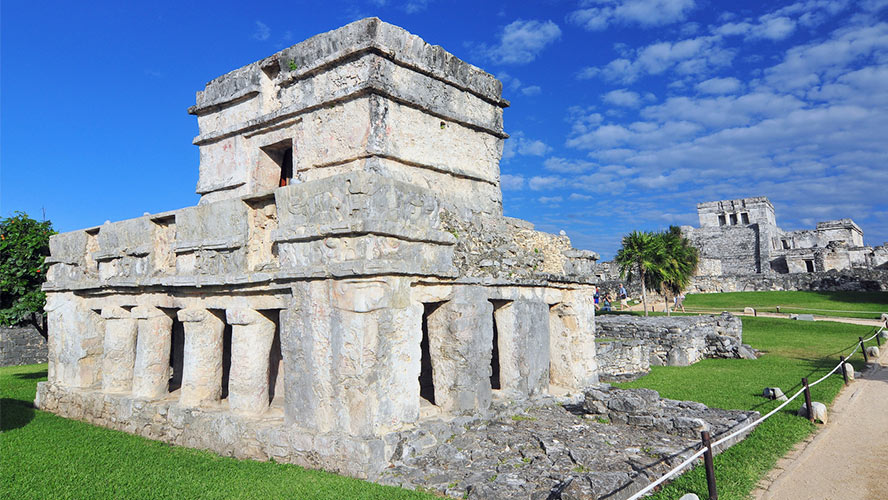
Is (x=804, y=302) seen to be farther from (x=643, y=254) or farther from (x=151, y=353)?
(x=151, y=353)

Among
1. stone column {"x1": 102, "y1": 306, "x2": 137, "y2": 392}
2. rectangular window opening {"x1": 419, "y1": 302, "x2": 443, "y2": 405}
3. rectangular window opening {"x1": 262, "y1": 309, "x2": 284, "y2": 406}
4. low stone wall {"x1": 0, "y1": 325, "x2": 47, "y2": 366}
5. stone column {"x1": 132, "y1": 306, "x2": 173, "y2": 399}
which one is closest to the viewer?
rectangular window opening {"x1": 419, "y1": 302, "x2": 443, "y2": 405}

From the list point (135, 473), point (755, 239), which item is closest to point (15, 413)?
point (135, 473)

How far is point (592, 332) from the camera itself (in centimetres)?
925

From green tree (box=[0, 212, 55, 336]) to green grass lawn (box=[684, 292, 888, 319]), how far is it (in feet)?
87.6

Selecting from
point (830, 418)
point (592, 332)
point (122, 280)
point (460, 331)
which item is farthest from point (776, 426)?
point (122, 280)

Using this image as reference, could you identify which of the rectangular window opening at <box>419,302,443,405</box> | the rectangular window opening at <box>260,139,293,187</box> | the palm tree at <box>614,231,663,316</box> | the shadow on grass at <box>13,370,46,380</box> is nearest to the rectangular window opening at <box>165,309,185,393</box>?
the rectangular window opening at <box>260,139,293,187</box>

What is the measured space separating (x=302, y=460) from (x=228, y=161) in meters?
6.43

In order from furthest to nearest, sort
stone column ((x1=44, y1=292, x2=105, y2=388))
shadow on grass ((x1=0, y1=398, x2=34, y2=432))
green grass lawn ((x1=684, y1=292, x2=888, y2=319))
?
green grass lawn ((x1=684, y1=292, x2=888, y2=319)), stone column ((x1=44, y1=292, x2=105, y2=388)), shadow on grass ((x1=0, y1=398, x2=34, y2=432))

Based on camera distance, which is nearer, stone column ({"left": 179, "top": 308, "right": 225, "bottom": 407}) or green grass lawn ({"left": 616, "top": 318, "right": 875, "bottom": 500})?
green grass lawn ({"left": 616, "top": 318, "right": 875, "bottom": 500})

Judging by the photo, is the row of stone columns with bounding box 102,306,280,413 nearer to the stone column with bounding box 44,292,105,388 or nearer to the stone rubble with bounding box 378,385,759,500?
the stone column with bounding box 44,292,105,388

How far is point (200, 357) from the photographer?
7184mm

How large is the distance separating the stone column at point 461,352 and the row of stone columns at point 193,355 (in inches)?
84.1

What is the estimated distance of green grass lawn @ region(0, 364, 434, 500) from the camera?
15.9ft

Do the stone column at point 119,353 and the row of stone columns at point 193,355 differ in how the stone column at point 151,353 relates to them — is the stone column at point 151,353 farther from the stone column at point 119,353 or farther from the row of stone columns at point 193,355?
the stone column at point 119,353
